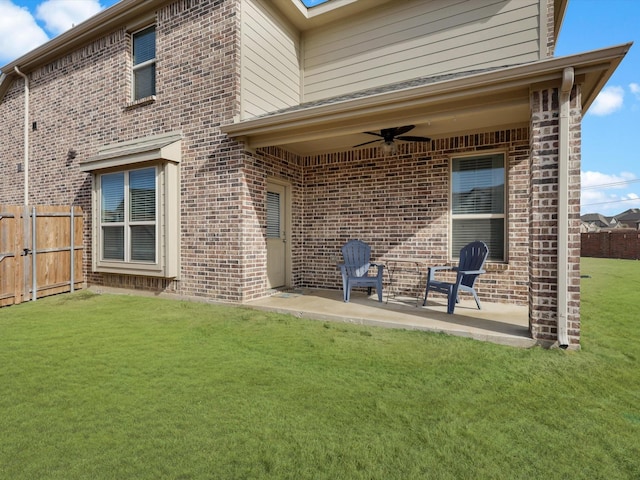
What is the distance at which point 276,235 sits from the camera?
652 cm

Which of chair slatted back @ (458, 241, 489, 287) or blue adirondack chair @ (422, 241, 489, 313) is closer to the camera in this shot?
blue adirondack chair @ (422, 241, 489, 313)

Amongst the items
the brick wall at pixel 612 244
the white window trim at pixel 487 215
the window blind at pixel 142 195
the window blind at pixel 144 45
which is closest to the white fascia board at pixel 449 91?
the white window trim at pixel 487 215

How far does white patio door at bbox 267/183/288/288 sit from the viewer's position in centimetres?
632

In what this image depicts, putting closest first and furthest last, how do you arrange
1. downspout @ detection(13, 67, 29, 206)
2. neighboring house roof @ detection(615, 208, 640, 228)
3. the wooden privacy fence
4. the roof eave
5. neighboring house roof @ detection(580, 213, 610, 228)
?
the wooden privacy fence → the roof eave → downspout @ detection(13, 67, 29, 206) → neighboring house roof @ detection(615, 208, 640, 228) → neighboring house roof @ detection(580, 213, 610, 228)

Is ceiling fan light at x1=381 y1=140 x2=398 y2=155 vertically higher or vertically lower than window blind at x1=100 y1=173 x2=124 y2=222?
higher

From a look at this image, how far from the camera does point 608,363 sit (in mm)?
3008

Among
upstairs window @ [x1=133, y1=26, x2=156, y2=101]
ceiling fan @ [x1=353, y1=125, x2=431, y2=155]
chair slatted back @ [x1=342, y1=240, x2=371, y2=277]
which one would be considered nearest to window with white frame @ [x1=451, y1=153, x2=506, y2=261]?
ceiling fan @ [x1=353, y1=125, x2=431, y2=155]

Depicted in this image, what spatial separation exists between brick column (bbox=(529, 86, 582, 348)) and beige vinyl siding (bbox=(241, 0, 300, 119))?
4.08m

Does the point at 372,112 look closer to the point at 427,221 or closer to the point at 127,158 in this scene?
the point at 427,221

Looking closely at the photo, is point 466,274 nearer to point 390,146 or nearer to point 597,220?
Answer: point 390,146

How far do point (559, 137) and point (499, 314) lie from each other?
2.31 m

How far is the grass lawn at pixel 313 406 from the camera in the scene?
173 cm

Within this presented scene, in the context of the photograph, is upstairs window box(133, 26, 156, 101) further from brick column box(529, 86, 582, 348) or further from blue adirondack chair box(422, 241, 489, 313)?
brick column box(529, 86, 582, 348)

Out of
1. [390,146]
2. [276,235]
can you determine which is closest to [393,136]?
[390,146]
